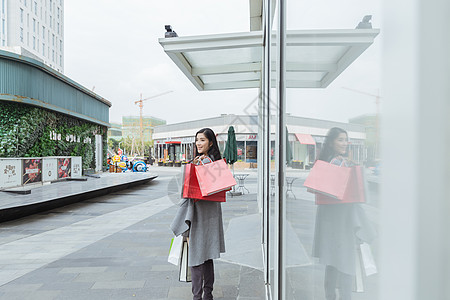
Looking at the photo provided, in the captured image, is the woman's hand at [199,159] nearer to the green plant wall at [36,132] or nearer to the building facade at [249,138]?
the building facade at [249,138]

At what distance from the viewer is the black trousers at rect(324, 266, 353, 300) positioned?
56 cm

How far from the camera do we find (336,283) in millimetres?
662

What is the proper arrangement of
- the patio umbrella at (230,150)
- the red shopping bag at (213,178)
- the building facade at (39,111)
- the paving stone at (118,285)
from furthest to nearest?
the building facade at (39,111) < the patio umbrella at (230,150) < the paving stone at (118,285) < the red shopping bag at (213,178)

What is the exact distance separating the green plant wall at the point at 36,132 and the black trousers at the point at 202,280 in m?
12.7

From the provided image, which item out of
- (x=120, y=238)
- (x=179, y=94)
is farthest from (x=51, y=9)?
(x=120, y=238)

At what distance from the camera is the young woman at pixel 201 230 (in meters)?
3.03

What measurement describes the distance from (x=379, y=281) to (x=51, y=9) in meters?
79.1

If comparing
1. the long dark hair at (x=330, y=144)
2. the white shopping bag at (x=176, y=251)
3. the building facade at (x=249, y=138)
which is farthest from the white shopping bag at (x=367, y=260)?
the white shopping bag at (x=176, y=251)

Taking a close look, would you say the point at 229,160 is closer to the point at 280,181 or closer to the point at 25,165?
the point at 25,165

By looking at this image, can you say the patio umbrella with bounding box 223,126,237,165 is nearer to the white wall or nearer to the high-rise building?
the white wall

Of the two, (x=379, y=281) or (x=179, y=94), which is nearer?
(x=379, y=281)

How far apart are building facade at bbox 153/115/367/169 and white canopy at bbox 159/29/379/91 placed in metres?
0.13

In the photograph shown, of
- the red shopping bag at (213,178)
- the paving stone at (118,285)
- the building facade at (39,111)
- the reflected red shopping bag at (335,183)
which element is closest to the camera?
the reflected red shopping bag at (335,183)

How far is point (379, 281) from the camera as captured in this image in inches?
14.3
